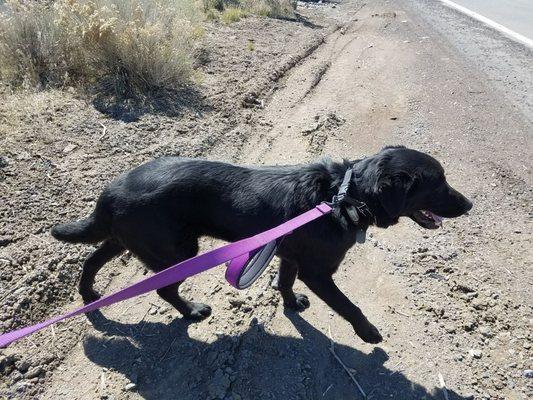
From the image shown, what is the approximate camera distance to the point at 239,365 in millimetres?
2758

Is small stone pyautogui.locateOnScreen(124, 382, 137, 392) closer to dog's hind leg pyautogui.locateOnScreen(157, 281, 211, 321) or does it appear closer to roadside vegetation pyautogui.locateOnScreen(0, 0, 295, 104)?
dog's hind leg pyautogui.locateOnScreen(157, 281, 211, 321)

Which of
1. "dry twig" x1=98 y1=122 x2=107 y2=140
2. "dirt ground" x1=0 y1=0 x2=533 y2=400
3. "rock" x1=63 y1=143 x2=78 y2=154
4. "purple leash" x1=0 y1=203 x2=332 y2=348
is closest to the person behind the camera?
"purple leash" x1=0 y1=203 x2=332 y2=348

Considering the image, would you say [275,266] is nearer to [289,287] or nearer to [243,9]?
[289,287]

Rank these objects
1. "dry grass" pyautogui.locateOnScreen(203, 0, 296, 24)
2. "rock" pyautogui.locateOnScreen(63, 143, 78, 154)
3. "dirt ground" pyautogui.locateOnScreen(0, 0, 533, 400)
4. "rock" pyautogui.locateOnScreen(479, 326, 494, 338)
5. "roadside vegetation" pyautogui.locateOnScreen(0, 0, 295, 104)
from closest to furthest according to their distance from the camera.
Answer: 1. "dirt ground" pyautogui.locateOnScreen(0, 0, 533, 400)
2. "rock" pyautogui.locateOnScreen(479, 326, 494, 338)
3. "rock" pyautogui.locateOnScreen(63, 143, 78, 154)
4. "roadside vegetation" pyautogui.locateOnScreen(0, 0, 295, 104)
5. "dry grass" pyautogui.locateOnScreen(203, 0, 296, 24)

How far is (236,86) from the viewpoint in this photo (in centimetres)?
637

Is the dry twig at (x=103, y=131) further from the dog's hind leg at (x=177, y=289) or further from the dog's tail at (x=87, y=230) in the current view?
the dog's hind leg at (x=177, y=289)

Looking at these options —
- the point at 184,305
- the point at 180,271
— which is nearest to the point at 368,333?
the point at 184,305

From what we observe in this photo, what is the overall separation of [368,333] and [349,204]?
0.87 m

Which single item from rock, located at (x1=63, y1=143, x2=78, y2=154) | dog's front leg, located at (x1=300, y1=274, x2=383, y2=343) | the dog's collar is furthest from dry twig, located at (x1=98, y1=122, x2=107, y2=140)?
the dog's collar

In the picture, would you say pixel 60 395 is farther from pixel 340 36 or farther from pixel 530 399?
pixel 340 36

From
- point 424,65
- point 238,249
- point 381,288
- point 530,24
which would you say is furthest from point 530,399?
point 530,24

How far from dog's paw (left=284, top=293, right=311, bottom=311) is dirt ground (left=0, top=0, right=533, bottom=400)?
0.19ft

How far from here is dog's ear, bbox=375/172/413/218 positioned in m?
2.52

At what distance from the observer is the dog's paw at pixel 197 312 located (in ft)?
9.99
